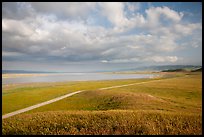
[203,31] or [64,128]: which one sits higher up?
[203,31]

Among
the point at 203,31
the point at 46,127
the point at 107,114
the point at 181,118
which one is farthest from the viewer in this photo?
the point at 107,114

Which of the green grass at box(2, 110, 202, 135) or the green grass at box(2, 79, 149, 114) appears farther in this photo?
the green grass at box(2, 79, 149, 114)

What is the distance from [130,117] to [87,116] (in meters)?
4.22

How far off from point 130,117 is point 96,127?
3.69m

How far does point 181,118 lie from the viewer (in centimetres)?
1814

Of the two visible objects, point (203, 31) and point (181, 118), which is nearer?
point (203, 31)

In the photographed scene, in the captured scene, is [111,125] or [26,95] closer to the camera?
[111,125]

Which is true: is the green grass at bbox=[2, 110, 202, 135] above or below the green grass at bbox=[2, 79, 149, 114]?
above

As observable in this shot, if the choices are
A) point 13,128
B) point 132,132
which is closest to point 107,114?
point 132,132

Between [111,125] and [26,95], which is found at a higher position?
[111,125]

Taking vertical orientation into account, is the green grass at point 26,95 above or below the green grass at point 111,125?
below

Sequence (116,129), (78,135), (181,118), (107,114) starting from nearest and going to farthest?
1. (78,135)
2. (116,129)
3. (181,118)
4. (107,114)

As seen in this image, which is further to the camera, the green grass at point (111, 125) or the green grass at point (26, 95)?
the green grass at point (26, 95)

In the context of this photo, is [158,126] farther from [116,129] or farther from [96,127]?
[96,127]
